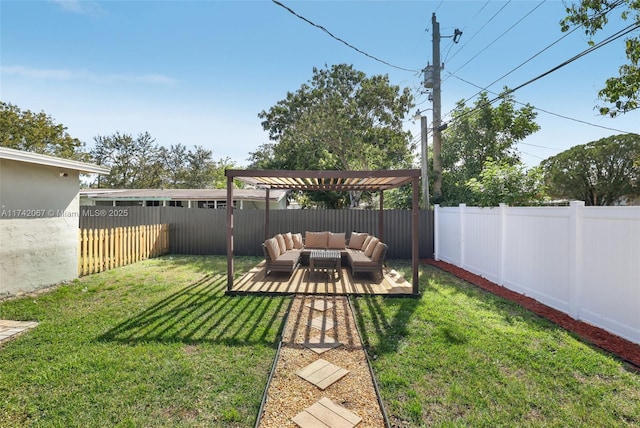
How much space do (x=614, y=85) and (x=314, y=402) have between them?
22.4ft

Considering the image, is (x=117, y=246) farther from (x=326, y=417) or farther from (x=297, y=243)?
(x=326, y=417)

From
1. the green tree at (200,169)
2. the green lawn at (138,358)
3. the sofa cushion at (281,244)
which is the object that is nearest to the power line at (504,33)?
the sofa cushion at (281,244)

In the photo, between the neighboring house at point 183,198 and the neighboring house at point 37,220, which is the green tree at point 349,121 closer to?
the neighboring house at point 183,198

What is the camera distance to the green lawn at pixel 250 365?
2.51 meters

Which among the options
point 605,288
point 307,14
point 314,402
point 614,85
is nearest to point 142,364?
point 314,402

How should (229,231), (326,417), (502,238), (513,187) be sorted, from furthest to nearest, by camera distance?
(513,187) → (502,238) → (229,231) → (326,417)

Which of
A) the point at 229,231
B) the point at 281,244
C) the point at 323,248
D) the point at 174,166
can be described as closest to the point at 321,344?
the point at 229,231

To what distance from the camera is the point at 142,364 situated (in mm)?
3242

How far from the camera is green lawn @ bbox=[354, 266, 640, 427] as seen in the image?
249cm

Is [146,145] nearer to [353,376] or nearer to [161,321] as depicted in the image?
[161,321]

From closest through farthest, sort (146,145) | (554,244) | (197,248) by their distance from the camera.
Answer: (554,244), (197,248), (146,145)

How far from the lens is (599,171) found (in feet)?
72.8

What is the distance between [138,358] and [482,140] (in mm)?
13052

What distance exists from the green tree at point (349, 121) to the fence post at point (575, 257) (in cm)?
1283
